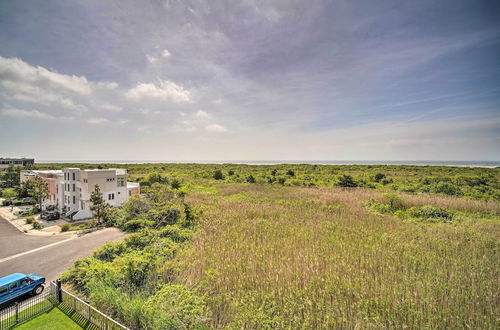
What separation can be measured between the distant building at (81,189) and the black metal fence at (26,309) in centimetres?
→ 1950

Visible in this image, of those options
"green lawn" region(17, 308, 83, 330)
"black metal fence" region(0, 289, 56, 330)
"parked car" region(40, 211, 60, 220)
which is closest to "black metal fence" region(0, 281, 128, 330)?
"black metal fence" region(0, 289, 56, 330)

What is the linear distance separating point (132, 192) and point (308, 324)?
34026 millimetres

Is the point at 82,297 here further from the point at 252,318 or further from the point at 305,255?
the point at 305,255

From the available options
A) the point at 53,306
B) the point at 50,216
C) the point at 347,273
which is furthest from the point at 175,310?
the point at 50,216

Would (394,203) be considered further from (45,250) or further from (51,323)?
(45,250)

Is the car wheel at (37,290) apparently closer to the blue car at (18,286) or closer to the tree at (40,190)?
the blue car at (18,286)

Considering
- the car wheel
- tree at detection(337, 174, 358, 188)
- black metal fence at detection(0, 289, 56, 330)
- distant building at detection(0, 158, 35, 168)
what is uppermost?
distant building at detection(0, 158, 35, 168)

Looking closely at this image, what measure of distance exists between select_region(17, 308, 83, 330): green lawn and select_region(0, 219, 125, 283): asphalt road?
14.0 ft

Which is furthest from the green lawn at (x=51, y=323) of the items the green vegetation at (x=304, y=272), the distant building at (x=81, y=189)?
the distant building at (x=81, y=189)

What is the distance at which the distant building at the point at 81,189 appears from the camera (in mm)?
26047

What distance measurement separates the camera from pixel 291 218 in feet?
59.1

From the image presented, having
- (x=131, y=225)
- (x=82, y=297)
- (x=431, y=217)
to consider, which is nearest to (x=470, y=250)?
(x=431, y=217)

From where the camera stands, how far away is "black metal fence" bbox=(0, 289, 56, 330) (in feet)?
25.2

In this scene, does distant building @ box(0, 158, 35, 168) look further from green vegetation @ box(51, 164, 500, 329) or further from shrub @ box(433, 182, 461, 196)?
shrub @ box(433, 182, 461, 196)
